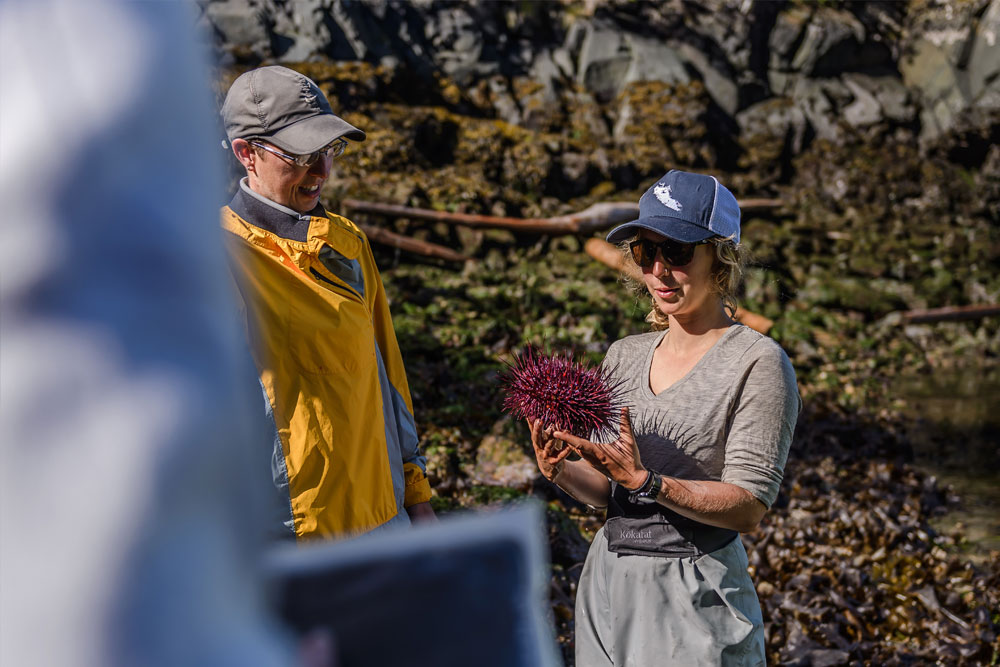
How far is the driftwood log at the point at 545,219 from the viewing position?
9961mm

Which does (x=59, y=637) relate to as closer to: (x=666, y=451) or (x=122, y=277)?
(x=122, y=277)

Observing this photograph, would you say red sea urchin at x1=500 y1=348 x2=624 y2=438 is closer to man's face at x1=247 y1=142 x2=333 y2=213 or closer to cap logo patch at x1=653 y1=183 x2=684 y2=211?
cap logo patch at x1=653 y1=183 x2=684 y2=211

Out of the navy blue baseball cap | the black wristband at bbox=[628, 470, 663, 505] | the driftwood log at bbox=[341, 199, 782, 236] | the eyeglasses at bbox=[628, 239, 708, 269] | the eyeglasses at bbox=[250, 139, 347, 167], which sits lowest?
the driftwood log at bbox=[341, 199, 782, 236]

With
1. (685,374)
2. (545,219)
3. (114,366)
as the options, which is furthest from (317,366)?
(545,219)

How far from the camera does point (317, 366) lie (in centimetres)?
214

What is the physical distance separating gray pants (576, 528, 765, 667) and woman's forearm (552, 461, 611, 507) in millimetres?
194

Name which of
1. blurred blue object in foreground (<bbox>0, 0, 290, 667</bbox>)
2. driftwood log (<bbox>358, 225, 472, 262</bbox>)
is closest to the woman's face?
blurred blue object in foreground (<bbox>0, 0, 290, 667</bbox>)

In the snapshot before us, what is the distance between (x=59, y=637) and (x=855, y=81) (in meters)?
15.7

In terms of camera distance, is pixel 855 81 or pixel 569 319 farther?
pixel 855 81

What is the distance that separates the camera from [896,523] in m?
5.66

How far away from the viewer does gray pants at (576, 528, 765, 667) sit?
2010 millimetres

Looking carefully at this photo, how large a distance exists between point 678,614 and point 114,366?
6.35ft

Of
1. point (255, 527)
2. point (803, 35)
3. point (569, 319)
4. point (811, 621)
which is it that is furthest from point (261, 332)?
point (803, 35)

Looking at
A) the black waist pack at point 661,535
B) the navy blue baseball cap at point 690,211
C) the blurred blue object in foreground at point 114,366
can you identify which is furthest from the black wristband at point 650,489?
the blurred blue object in foreground at point 114,366
